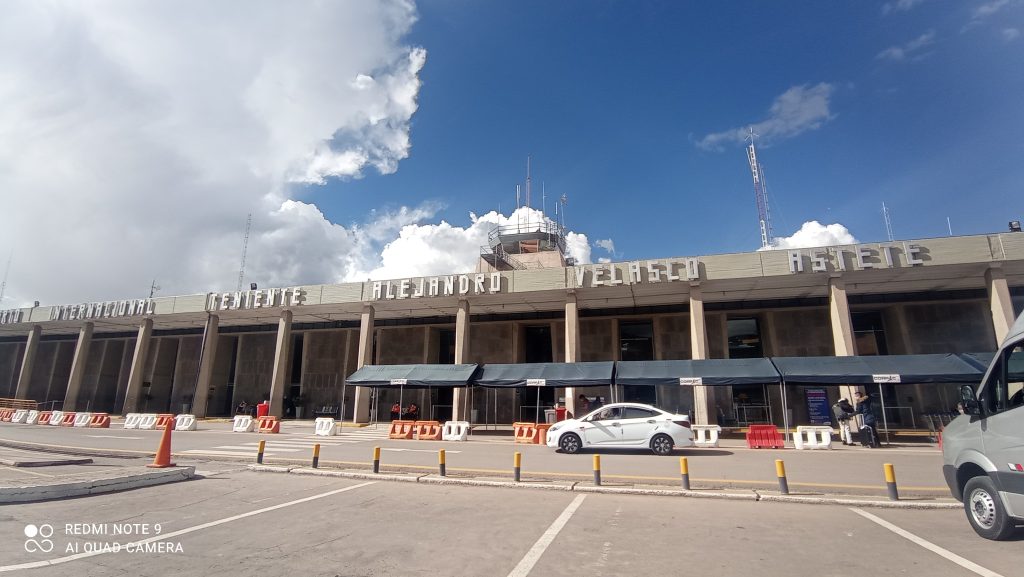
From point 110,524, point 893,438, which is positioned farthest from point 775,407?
point 110,524

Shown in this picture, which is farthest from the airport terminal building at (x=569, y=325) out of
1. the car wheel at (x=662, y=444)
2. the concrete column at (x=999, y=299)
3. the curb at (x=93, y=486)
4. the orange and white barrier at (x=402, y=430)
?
the curb at (x=93, y=486)

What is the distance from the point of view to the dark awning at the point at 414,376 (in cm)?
2449

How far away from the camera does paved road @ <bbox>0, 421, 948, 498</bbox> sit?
10.8 meters

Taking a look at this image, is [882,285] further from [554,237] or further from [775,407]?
[554,237]

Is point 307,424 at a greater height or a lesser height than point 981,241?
lesser

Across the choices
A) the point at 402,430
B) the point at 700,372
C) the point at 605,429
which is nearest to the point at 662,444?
the point at 605,429

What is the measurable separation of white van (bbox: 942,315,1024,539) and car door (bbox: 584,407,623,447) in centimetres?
955

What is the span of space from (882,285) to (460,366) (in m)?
22.2

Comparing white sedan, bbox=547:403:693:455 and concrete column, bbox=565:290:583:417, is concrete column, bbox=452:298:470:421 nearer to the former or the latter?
concrete column, bbox=565:290:583:417

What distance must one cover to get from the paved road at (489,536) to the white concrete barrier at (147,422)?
21728mm

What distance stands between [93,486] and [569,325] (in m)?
20.6

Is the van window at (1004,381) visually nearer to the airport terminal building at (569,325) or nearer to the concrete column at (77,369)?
the airport terminal building at (569,325)

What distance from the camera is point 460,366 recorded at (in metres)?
25.8

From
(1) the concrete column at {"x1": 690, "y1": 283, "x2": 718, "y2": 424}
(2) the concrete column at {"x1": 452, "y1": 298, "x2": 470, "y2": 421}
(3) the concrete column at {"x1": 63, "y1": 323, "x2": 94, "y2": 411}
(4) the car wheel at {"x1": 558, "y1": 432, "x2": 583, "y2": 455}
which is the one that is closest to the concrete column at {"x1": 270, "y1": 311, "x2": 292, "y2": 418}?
A: (2) the concrete column at {"x1": 452, "y1": 298, "x2": 470, "y2": 421}
